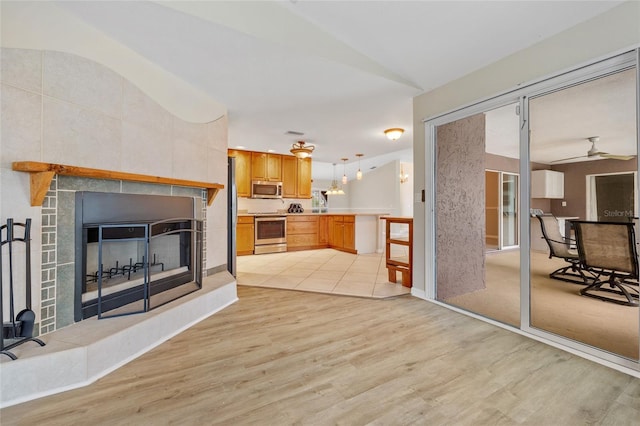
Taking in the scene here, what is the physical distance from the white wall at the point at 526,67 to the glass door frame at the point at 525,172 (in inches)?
2.2

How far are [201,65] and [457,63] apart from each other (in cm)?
243

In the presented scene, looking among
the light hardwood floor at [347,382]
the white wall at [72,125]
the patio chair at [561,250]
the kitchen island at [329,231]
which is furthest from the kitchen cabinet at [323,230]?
the patio chair at [561,250]

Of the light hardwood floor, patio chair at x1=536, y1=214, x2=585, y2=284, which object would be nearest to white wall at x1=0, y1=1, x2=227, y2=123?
the light hardwood floor

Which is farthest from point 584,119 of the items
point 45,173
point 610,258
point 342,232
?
point 342,232

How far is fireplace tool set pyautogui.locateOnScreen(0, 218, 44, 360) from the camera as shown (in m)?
1.40

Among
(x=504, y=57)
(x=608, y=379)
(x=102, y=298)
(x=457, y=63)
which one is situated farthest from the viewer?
(x=457, y=63)

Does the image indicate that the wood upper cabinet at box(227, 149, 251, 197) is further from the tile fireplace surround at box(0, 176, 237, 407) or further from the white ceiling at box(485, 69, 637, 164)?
the white ceiling at box(485, 69, 637, 164)

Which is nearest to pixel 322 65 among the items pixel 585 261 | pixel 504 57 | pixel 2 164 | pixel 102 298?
pixel 504 57

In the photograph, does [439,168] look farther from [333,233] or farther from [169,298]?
[333,233]

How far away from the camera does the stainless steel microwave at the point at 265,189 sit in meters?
6.17

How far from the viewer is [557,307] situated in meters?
2.66

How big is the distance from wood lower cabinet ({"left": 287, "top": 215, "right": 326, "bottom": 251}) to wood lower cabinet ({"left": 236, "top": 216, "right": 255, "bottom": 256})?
3.03 feet

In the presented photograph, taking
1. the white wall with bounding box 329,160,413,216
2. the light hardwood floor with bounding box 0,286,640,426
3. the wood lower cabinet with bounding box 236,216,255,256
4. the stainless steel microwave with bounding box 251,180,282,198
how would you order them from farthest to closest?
the white wall with bounding box 329,160,413,216 < the stainless steel microwave with bounding box 251,180,282,198 < the wood lower cabinet with bounding box 236,216,255,256 < the light hardwood floor with bounding box 0,286,640,426

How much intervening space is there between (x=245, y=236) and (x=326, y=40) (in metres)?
4.37
